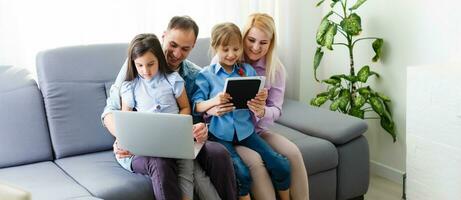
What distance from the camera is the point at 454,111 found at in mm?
2312

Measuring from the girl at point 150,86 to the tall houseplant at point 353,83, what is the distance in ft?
3.90

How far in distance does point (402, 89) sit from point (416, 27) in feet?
1.19

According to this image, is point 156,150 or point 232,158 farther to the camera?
point 232,158

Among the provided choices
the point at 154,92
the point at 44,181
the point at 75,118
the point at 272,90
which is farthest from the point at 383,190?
the point at 44,181

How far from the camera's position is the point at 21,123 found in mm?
2318

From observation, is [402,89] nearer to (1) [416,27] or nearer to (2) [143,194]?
(1) [416,27]

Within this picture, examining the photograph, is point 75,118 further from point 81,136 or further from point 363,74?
point 363,74

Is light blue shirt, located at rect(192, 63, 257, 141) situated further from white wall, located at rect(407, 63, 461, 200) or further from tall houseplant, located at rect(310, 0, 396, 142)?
tall houseplant, located at rect(310, 0, 396, 142)

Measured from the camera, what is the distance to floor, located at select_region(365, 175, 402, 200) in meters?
2.88

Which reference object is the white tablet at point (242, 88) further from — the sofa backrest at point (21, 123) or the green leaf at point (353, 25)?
the green leaf at point (353, 25)

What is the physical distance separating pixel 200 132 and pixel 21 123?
2.72 feet

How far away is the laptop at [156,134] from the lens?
6.08 feet

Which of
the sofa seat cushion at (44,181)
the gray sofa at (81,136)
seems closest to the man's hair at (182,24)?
the gray sofa at (81,136)

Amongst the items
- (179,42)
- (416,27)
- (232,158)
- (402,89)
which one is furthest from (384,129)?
(179,42)
